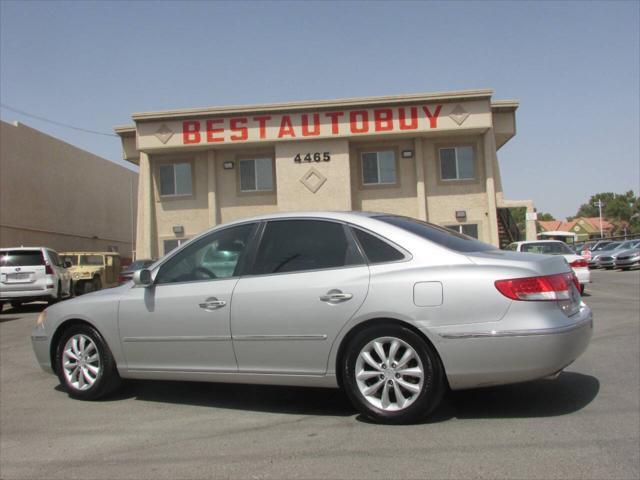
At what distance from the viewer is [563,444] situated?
3922 mm

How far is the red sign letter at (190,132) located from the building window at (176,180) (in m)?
1.44

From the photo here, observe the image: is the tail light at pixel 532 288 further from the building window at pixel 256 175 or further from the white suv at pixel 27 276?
the building window at pixel 256 175

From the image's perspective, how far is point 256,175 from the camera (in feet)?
79.4

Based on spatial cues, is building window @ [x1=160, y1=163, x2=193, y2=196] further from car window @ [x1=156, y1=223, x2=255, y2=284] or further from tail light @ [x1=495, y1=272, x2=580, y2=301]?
tail light @ [x1=495, y1=272, x2=580, y2=301]

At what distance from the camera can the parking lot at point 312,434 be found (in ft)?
12.1

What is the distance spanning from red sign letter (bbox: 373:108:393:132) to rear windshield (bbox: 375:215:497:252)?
17991 mm

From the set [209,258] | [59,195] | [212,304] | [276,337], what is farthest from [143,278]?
[59,195]

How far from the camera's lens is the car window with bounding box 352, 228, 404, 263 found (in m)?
4.55

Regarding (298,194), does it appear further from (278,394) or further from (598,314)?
(278,394)

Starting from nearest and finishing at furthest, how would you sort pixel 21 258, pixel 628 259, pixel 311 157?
pixel 21 258
pixel 311 157
pixel 628 259

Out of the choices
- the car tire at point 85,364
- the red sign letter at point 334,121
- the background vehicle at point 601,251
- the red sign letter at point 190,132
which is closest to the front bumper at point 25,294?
the red sign letter at point 190,132

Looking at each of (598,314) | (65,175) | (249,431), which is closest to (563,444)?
(249,431)

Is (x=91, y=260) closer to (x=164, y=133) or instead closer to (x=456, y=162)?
(x=164, y=133)

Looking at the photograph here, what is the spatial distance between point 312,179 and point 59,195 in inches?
688
